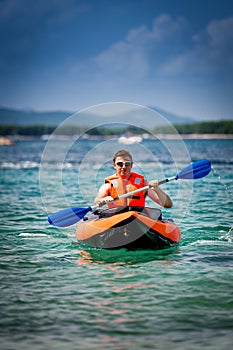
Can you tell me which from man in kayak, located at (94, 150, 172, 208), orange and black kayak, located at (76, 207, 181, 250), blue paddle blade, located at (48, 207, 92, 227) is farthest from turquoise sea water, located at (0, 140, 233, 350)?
man in kayak, located at (94, 150, 172, 208)

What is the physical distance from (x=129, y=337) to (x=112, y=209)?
3165mm

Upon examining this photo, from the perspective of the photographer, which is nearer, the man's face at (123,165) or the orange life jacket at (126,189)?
the man's face at (123,165)

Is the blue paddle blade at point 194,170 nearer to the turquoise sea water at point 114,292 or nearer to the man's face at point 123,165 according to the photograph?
the man's face at point 123,165

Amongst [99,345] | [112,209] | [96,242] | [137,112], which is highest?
[137,112]

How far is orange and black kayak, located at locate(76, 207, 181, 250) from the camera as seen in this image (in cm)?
757

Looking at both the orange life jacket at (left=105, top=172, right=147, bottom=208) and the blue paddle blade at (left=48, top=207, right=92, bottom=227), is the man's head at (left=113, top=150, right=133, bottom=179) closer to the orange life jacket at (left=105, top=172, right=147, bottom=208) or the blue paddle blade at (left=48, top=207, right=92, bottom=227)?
the orange life jacket at (left=105, top=172, right=147, bottom=208)

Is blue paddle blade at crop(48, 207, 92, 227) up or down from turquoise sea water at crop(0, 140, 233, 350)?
up

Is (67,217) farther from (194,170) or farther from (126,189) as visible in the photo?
(194,170)

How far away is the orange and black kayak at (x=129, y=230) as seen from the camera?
7.57 meters

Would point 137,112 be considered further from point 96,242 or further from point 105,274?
point 105,274

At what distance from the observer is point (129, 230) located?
7.59 m

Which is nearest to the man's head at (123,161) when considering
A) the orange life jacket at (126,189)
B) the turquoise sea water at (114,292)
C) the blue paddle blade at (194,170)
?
the orange life jacket at (126,189)

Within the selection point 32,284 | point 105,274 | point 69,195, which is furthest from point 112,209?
point 69,195

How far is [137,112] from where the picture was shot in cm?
984
